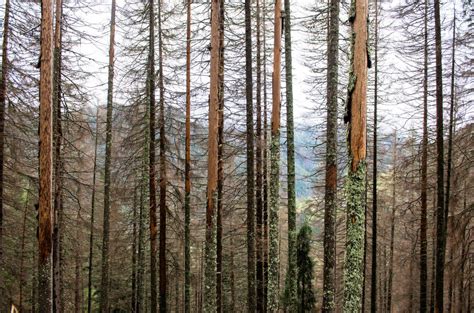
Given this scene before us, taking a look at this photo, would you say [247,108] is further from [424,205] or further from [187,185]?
[424,205]

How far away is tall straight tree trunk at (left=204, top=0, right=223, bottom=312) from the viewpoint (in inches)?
371

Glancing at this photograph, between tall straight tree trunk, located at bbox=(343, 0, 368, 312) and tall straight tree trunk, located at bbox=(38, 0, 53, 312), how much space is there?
5.98 metres

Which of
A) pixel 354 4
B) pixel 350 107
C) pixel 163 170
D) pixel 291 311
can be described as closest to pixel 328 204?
pixel 291 311

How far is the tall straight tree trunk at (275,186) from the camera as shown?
977 cm

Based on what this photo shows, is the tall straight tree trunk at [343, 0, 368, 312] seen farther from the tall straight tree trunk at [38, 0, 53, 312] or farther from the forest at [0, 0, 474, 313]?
the tall straight tree trunk at [38, 0, 53, 312]

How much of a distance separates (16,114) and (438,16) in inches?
496

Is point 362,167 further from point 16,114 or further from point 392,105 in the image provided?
point 392,105

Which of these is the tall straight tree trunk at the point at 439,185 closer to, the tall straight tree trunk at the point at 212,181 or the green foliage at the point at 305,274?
the green foliage at the point at 305,274

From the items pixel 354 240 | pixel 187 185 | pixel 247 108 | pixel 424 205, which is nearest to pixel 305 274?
pixel 424 205

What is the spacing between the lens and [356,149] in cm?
592

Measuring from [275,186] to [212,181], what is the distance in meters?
1.70

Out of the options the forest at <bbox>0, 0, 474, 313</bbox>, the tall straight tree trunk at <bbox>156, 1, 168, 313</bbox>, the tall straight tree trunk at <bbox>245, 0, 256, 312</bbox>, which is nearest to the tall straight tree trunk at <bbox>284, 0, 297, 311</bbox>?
the forest at <bbox>0, 0, 474, 313</bbox>

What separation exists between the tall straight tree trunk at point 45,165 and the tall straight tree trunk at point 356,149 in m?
5.98

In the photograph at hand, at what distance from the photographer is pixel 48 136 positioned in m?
8.32
